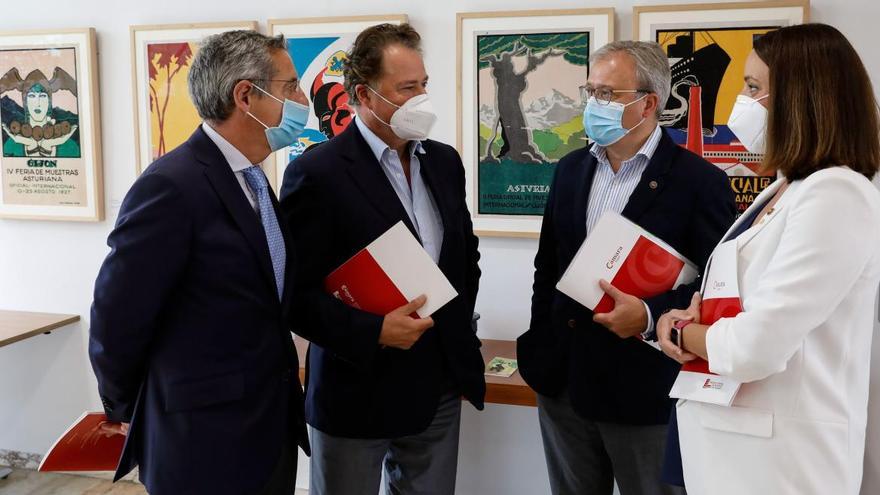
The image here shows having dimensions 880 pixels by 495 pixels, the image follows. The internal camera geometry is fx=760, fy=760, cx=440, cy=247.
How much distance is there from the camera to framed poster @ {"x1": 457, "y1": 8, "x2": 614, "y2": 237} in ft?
9.52

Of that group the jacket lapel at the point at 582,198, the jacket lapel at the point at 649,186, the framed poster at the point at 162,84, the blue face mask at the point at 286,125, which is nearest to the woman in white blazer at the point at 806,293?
the jacket lapel at the point at 649,186

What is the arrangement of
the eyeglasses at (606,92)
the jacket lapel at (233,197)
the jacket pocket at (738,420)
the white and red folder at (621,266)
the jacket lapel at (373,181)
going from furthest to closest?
the eyeglasses at (606,92) < the jacket lapel at (373,181) < the white and red folder at (621,266) < the jacket lapel at (233,197) < the jacket pocket at (738,420)

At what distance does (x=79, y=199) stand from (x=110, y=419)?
6.86ft

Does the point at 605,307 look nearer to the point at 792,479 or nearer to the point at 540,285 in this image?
the point at 540,285

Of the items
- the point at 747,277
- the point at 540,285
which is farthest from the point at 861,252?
the point at 540,285

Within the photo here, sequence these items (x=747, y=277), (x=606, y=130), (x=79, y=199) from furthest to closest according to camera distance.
Answer: (x=79, y=199) → (x=606, y=130) → (x=747, y=277)

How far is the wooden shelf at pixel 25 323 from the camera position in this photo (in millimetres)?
3229

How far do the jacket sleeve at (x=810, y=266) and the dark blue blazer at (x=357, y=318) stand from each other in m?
0.91

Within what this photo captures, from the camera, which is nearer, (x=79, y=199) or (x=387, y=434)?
(x=387, y=434)

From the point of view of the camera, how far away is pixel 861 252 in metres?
1.29

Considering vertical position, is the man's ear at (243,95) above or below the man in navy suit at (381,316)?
above

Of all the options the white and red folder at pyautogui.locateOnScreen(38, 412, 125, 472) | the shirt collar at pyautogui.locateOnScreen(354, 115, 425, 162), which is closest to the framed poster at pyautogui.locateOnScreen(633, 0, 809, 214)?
the shirt collar at pyautogui.locateOnScreen(354, 115, 425, 162)

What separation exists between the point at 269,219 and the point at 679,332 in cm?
96

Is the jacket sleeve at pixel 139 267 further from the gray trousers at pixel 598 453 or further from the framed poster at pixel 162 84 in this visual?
the framed poster at pixel 162 84
